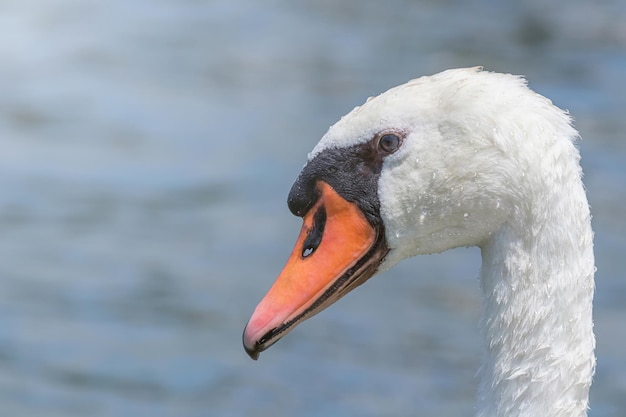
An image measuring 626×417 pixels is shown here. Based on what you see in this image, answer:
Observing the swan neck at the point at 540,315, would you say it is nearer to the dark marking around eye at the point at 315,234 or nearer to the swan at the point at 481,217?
the swan at the point at 481,217

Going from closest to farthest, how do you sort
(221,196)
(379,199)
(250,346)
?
1. (250,346)
2. (379,199)
3. (221,196)

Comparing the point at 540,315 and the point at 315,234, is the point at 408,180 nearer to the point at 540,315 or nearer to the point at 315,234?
the point at 315,234

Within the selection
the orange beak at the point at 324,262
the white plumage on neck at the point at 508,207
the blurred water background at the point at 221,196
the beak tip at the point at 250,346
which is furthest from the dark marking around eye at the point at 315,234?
the blurred water background at the point at 221,196

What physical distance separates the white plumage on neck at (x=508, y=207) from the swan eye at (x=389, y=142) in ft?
0.08

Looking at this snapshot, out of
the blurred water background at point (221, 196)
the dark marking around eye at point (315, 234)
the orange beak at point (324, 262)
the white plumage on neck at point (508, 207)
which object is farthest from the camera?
the blurred water background at point (221, 196)

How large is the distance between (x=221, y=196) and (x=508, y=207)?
690 cm

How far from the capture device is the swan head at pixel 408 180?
3.84m

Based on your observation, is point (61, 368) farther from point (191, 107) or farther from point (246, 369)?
point (191, 107)

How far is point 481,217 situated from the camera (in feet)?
13.0

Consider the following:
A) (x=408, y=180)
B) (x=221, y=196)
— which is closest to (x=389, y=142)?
(x=408, y=180)

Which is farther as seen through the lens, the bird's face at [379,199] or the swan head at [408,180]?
the bird's face at [379,199]

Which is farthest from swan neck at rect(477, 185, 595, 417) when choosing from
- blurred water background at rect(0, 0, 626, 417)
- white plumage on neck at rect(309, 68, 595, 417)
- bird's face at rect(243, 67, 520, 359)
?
blurred water background at rect(0, 0, 626, 417)

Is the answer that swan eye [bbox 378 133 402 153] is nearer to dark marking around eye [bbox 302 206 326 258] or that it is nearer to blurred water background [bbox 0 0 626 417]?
dark marking around eye [bbox 302 206 326 258]

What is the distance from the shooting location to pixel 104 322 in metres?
9.06
